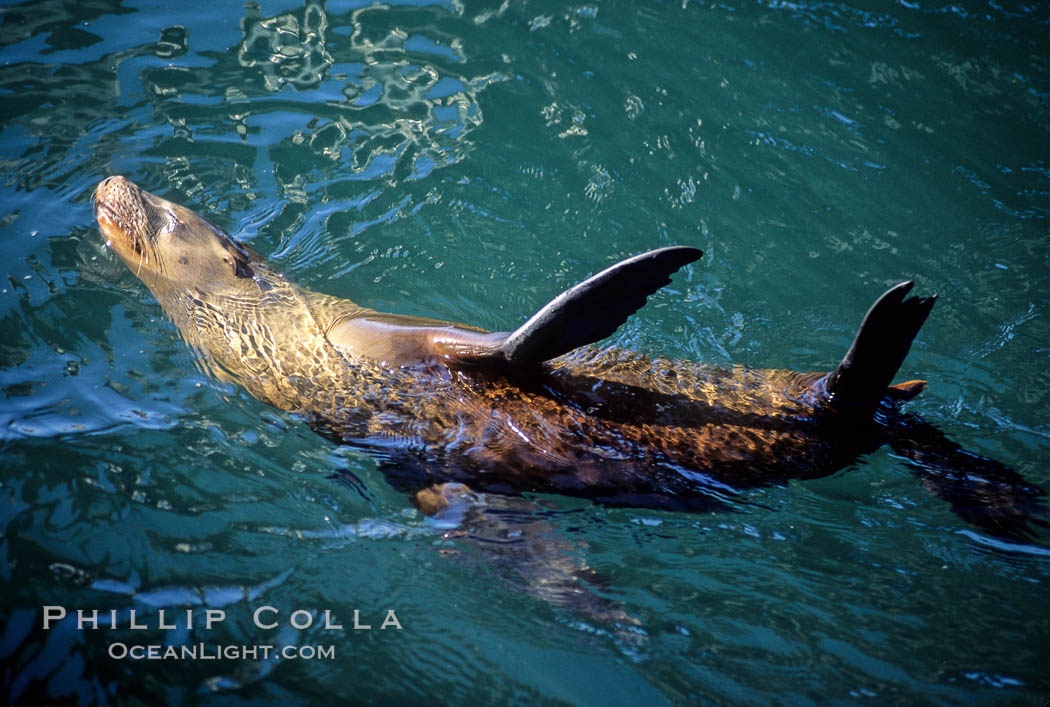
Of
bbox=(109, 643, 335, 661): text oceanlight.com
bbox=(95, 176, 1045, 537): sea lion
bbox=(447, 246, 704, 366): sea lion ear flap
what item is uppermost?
bbox=(447, 246, 704, 366): sea lion ear flap

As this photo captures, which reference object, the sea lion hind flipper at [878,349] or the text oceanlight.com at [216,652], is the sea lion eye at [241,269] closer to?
the text oceanlight.com at [216,652]

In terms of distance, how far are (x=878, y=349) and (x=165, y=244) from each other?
3653 millimetres

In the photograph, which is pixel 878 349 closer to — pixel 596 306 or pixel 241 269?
pixel 596 306

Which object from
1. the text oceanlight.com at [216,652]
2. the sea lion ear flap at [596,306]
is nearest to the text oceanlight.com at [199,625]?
the text oceanlight.com at [216,652]

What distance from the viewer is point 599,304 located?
2.84m

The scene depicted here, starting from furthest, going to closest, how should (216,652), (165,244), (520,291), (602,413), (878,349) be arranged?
1. (520,291)
2. (165,244)
3. (602,413)
4. (878,349)
5. (216,652)

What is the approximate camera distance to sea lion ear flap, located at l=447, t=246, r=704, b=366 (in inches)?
107

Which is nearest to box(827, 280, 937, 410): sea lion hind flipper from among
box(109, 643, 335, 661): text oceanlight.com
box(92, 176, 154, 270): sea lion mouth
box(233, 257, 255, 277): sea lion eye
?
box(109, 643, 335, 661): text oceanlight.com

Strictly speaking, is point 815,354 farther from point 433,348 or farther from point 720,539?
point 433,348

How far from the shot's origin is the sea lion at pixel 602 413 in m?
3.10

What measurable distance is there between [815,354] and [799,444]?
1.48 meters

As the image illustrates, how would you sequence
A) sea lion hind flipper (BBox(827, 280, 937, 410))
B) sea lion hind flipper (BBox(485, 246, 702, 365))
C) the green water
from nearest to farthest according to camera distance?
sea lion hind flipper (BBox(485, 246, 702, 365)), sea lion hind flipper (BBox(827, 280, 937, 410)), the green water

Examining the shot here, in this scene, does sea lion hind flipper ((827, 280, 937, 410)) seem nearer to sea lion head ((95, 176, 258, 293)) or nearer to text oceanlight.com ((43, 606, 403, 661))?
text oceanlight.com ((43, 606, 403, 661))

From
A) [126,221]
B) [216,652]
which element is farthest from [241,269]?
[216,652]
